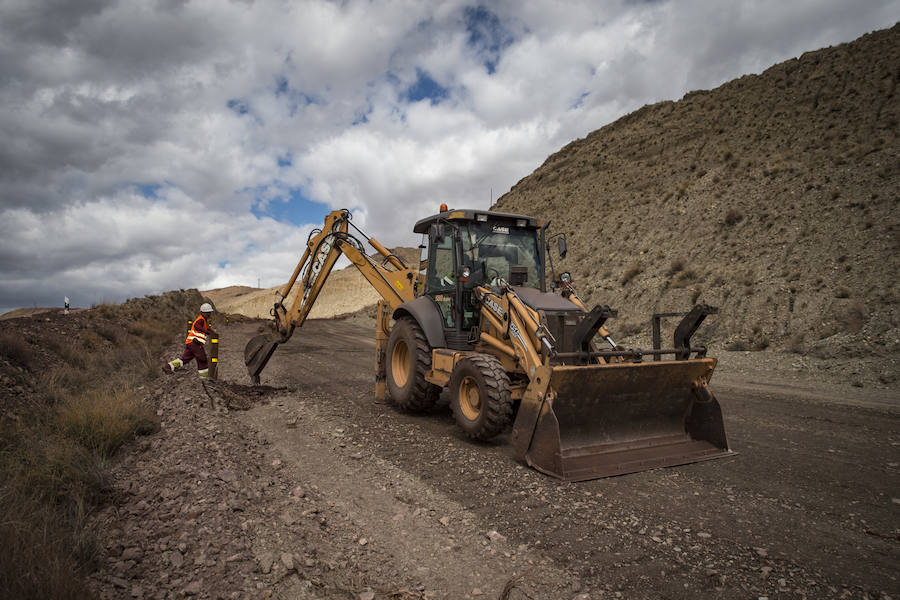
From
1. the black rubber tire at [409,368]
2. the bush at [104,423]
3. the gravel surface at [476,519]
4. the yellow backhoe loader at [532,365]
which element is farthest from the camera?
the black rubber tire at [409,368]

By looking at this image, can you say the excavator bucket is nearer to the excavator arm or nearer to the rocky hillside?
the excavator arm

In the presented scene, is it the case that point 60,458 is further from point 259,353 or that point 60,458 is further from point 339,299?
point 339,299

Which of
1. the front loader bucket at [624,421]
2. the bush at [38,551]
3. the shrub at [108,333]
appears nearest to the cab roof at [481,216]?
the front loader bucket at [624,421]

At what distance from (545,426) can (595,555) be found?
1.54 metres

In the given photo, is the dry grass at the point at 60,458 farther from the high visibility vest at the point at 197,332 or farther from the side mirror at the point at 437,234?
the side mirror at the point at 437,234

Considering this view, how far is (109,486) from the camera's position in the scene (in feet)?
13.7

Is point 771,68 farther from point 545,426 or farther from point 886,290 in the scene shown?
point 545,426

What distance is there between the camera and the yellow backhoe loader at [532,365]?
508 cm

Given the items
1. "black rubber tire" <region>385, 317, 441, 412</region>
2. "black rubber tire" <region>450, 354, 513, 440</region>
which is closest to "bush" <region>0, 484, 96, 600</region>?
"black rubber tire" <region>450, 354, 513, 440</region>

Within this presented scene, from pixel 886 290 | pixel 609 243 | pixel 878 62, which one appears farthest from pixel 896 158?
pixel 609 243

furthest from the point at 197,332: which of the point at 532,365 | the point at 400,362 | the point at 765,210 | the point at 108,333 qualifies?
the point at 765,210

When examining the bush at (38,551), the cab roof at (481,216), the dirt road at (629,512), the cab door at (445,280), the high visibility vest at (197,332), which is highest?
the cab roof at (481,216)

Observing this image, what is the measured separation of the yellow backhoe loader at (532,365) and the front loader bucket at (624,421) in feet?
0.04

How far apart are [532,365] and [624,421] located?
1.22 meters
